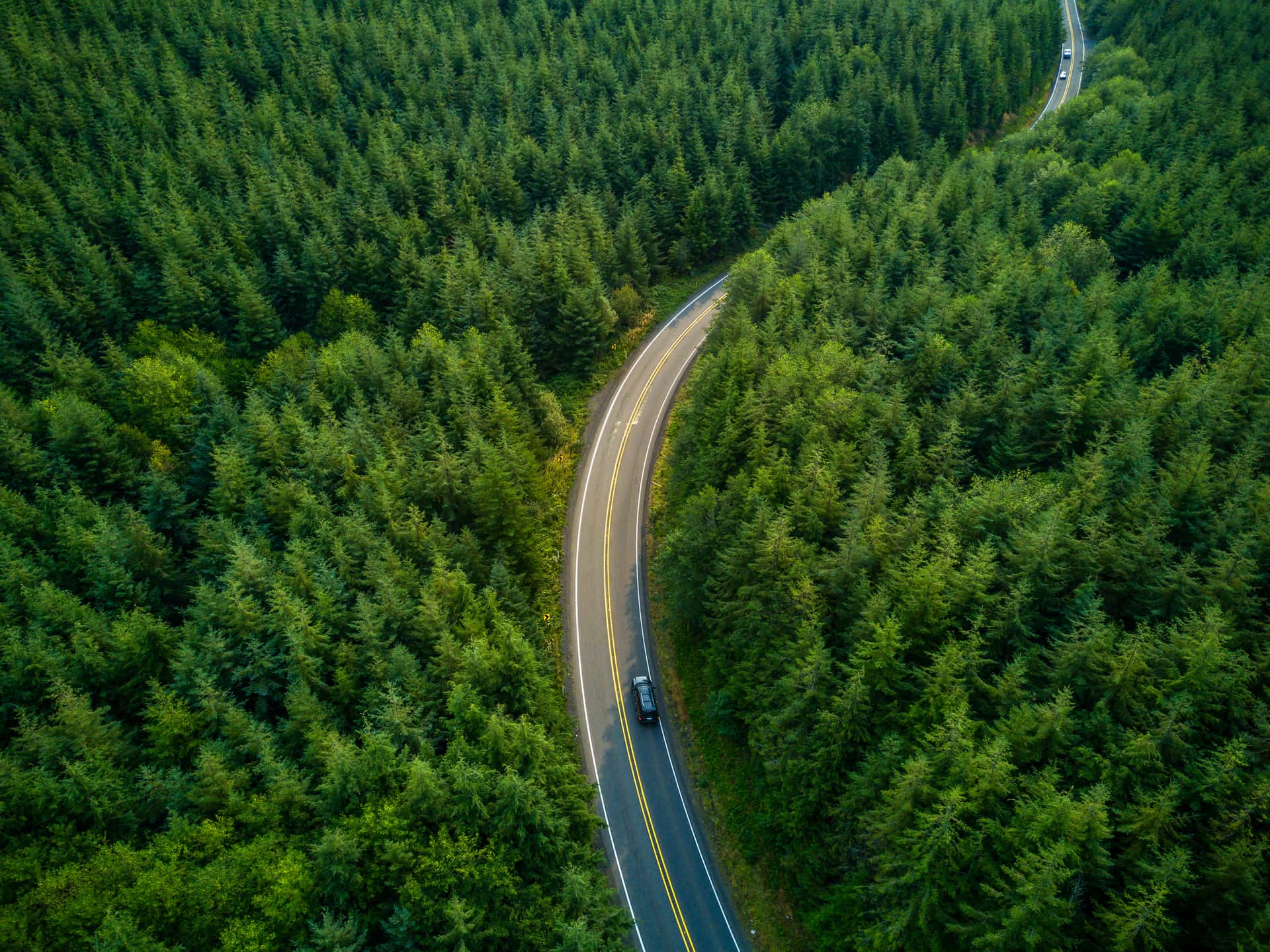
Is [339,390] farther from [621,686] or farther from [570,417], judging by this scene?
[621,686]

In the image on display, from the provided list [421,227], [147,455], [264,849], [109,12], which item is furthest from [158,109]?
[264,849]

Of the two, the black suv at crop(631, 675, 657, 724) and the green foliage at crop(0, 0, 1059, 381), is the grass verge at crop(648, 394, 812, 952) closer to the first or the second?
the black suv at crop(631, 675, 657, 724)

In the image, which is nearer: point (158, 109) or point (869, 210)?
point (869, 210)

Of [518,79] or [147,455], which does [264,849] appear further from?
[518,79]

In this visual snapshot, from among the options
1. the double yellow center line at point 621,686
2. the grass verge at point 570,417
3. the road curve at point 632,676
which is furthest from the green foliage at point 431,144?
the road curve at point 632,676

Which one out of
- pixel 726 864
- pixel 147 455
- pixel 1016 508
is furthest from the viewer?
pixel 147 455

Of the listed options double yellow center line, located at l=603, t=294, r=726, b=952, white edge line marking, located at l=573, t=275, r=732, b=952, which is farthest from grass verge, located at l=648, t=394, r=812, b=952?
double yellow center line, located at l=603, t=294, r=726, b=952

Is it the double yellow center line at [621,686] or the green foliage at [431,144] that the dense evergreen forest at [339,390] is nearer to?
the green foliage at [431,144]
